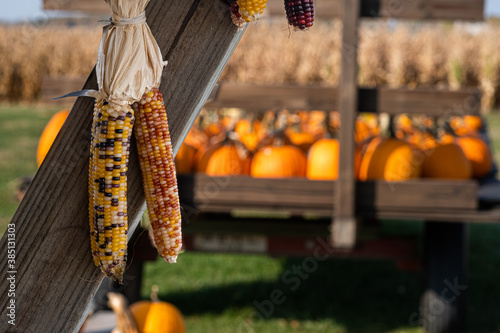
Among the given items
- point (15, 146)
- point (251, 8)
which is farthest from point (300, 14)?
point (15, 146)

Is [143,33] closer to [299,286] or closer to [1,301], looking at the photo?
[1,301]

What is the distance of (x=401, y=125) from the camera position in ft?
16.4

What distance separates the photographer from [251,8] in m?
0.88

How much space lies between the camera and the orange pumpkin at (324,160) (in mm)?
3475

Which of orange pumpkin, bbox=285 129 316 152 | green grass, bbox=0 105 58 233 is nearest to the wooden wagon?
orange pumpkin, bbox=285 129 316 152

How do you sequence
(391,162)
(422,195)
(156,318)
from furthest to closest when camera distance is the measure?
(391,162)
(422,195)
(156,318)

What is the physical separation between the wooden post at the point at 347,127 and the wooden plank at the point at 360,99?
0.27 feet

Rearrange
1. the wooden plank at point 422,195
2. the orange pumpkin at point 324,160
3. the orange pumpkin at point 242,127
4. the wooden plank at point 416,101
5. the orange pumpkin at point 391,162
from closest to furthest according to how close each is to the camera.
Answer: the wooden plank at point 416,101 < the wooden plank at point 422,195 < the orange pumpkin at point 391,162 < the orange pumpkin at point 324,160 < the orange pumpkin at point 242,127

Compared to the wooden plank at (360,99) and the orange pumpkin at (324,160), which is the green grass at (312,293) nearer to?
the orange pumpkin at (324,160)

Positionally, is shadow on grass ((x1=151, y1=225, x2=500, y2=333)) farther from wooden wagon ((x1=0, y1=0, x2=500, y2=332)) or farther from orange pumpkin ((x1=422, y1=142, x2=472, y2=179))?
orange pumpkin ((x1=422, y1=142, x2=472, y2=179))

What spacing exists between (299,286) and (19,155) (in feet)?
24.5

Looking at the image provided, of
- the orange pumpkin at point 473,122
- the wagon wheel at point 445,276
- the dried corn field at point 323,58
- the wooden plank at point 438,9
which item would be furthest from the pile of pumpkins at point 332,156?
the dried corn field at point 323,58

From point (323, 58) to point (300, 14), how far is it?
15634 mm

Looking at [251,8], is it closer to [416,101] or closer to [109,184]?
[109,184]
